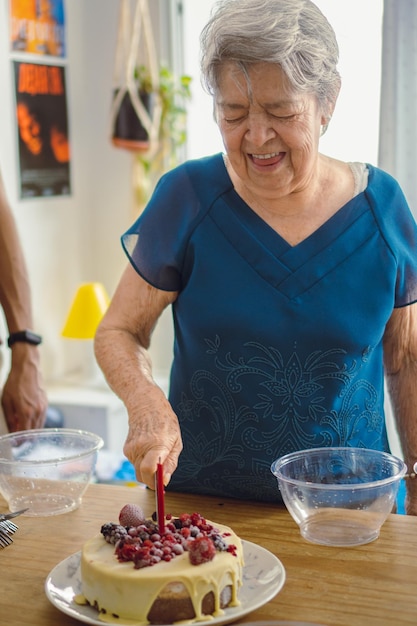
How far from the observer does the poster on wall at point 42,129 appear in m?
3.77

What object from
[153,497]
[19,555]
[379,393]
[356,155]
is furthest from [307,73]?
[356,155]

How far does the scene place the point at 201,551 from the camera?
1.15 m

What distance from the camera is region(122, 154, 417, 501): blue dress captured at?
1547mm

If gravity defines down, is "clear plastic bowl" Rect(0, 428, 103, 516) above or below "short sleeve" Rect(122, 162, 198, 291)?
below

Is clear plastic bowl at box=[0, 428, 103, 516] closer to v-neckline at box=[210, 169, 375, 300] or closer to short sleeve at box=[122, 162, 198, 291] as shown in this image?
short sleeve at box=[122, 162, 198, 291]

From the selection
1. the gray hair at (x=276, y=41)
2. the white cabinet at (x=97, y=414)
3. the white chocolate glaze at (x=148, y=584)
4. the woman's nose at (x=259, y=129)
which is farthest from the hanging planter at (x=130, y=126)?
the white chocolate glaze at (x=148, y=584)

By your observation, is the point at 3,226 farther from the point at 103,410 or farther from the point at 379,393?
the point at 103,410

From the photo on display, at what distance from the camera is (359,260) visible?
157cm

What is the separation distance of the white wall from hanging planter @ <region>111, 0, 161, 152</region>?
279 millimetres

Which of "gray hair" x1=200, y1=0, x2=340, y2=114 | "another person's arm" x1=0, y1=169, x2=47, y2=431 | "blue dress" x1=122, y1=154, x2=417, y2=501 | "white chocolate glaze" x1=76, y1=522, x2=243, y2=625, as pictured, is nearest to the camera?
"white chocolate glaze" x1=76, y1=522, x2=243, y2=625

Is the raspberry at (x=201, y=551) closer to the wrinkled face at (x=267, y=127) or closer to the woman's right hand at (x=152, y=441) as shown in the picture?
the woman's right hand at (x=152, y=441)

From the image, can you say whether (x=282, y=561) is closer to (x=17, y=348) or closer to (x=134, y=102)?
(x=17, y=348)

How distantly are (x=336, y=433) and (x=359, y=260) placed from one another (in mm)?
306

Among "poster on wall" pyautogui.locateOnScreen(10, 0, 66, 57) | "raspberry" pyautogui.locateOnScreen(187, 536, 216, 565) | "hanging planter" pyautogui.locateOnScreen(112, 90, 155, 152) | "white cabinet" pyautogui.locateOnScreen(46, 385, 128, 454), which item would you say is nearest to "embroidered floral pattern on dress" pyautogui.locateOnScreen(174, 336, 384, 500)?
"raspberry" pyautogui.locateOnScreen(187, 536, 216, 565)
